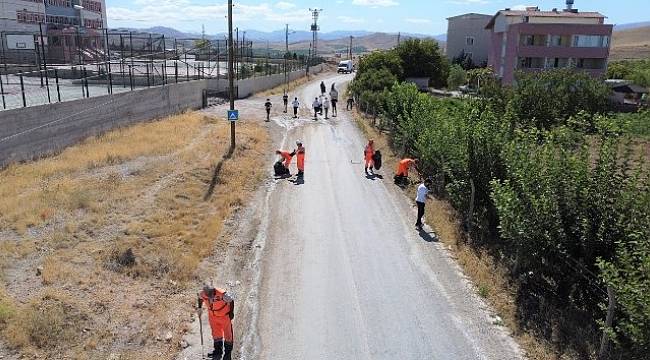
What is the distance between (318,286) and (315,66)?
3527 inches

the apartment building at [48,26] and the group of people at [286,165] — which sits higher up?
the apartment building at [48,26]

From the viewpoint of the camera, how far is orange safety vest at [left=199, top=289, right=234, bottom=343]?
365 inches

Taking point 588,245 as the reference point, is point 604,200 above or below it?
above

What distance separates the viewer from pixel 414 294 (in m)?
12.1

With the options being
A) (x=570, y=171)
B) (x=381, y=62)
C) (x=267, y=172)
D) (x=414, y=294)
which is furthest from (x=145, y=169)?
(x=381, y=62)

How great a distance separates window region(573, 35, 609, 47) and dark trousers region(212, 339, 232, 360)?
66.7m

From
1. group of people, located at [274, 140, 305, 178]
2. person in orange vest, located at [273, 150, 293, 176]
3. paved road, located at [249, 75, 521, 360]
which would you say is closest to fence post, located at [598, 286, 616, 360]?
paved road, located at [249, 75, 521, 360]

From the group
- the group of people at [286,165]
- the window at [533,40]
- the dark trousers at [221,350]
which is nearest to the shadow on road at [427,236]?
the group of people at [286,165]

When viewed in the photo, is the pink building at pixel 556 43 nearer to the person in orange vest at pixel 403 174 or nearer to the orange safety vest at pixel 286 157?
the person in orange vest at pixel 403 174

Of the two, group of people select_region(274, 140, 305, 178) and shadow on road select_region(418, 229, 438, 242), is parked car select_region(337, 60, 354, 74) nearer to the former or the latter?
group of people select_region(274, 140, 305, 178)

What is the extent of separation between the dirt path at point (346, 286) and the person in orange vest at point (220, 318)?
0.37m

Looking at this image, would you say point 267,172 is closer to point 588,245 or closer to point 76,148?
point 76,148

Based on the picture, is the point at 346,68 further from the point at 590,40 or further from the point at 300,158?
the point at 300,158

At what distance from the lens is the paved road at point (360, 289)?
10016mm
